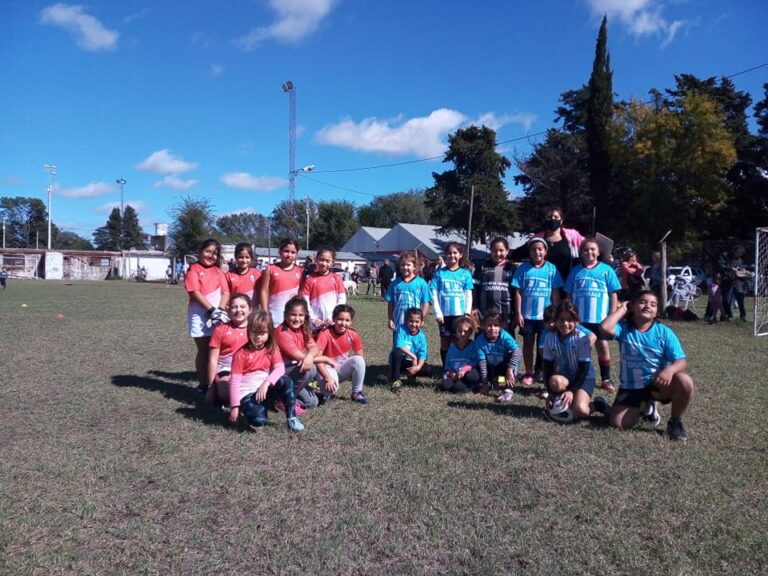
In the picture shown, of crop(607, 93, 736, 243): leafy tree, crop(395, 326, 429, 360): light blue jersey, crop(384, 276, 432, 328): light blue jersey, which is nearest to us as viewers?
crop(395, 326, 429, 360): light blue jersey

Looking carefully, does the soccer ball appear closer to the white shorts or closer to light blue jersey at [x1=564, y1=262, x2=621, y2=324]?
light blue jersey at [x1=564, y1=262, x2=621, y2=324]

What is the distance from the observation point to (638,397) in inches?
204

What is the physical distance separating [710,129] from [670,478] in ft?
121

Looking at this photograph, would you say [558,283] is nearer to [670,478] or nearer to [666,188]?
[670,478]

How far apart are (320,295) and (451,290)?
1.65 m

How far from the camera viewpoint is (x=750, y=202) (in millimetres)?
37062

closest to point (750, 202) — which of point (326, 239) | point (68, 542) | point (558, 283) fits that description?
point (558, 283)

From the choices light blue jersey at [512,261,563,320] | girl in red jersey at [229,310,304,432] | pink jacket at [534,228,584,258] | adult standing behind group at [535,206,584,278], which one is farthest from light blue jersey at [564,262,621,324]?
girl in red jersey at [229,310,304,432]

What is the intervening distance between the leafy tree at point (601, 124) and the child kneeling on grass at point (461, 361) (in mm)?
37493

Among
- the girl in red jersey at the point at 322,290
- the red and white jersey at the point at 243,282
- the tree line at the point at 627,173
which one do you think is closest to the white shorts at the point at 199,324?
the red and white jersey at the point at 243,282

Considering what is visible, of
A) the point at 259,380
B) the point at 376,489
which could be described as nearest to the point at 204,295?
the point at 259,380

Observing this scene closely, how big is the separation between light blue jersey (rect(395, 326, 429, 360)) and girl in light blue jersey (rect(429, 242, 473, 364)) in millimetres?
399

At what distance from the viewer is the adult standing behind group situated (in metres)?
7.03

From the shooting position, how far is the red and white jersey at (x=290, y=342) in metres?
5.83
